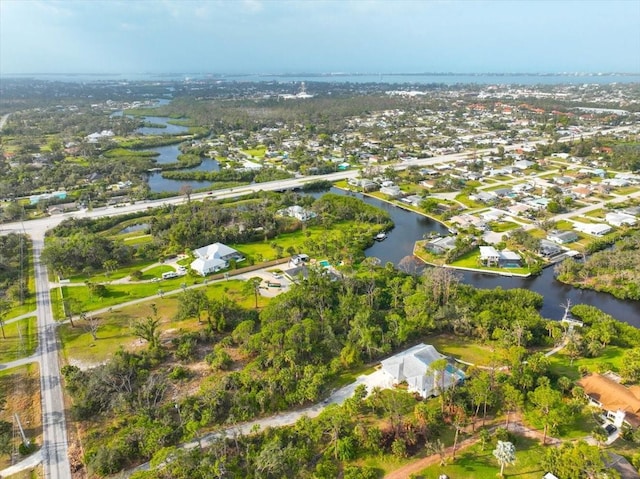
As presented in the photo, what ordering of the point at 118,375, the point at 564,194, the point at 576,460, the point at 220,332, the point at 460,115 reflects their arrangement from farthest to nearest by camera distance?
the point at 460,115 < the point at 564,194 < the point at 220,332 < the point at 118,375 < the point at 576,460

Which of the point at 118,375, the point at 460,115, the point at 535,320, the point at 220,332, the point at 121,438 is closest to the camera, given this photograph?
the point at 121,438

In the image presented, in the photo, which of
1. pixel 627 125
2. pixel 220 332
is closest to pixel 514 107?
pixel 627 125

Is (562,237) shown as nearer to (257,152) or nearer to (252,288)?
(252,288)

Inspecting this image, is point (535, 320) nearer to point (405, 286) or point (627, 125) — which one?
point (405, 286)

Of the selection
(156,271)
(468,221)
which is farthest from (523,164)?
(156,271)

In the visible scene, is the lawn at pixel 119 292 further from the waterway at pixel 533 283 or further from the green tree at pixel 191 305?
the waterway at pixel 533 283

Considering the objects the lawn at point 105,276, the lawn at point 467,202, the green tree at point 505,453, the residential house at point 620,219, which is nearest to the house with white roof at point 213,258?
the lawn at point 105,276

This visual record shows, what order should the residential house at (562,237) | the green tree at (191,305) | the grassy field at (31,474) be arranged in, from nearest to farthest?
the grassy field at (31,474), the green tree at (191,305), the residential house at (562,237)

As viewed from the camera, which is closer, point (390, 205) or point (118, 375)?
point (118, 375)
